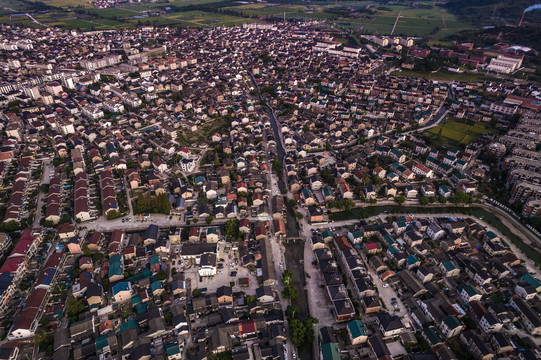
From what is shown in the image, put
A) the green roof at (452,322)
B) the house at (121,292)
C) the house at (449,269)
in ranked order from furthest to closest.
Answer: the house at (449,269) < the house at (121,292) < the green roof at (452,322)

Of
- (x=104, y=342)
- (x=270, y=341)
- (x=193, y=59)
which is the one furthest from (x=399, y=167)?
(x=193, y=59)

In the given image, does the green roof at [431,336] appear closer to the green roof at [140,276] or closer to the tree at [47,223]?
the green roof at [140,276]

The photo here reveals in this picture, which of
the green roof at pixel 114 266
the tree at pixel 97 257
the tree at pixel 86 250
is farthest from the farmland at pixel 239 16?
the tree at pixel 86 250

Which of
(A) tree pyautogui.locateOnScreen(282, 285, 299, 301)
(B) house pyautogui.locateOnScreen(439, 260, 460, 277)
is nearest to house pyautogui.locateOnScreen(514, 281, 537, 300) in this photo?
(B) house pyautogui.locateOnScreen(439, 260, 460, 277)

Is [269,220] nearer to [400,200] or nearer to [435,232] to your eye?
[400,200]

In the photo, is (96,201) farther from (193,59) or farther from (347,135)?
(193,59)

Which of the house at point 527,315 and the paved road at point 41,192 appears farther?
the paved road at point 41,192

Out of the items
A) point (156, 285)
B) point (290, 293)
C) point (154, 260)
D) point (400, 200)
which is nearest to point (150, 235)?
point (154, 260)
